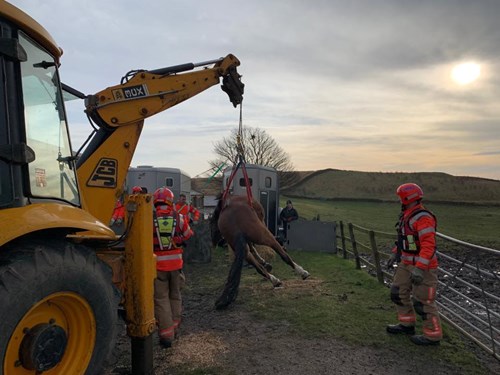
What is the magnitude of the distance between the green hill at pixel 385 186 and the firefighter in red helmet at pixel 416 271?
33260 mm

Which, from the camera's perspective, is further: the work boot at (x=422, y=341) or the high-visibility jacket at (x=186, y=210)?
the high-visibility jacket at (x=186, y=210)

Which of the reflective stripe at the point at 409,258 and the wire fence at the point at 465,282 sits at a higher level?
the reflective stripe at the point at 409,258

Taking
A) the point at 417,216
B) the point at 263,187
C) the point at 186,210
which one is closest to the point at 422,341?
the point at 417,216

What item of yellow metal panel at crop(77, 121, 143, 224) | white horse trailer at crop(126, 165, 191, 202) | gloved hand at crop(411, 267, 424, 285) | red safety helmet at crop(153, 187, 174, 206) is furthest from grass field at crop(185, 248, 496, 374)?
white horse trailer at crop(126, 165, 191, 202)

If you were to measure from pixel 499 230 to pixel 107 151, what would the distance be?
79.6 ft

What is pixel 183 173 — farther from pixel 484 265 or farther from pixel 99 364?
pixel 99 364

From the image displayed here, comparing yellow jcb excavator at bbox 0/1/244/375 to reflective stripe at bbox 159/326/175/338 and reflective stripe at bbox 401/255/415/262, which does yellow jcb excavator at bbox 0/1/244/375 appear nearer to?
reflective stripe at bbox 159/326/175/338

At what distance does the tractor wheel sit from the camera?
2.41m

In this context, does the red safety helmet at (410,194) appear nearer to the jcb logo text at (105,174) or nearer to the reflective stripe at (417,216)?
the reflective stripe at (417,216)

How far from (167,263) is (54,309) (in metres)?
2.44

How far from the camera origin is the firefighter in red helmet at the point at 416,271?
16.1ft

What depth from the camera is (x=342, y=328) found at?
5.53m

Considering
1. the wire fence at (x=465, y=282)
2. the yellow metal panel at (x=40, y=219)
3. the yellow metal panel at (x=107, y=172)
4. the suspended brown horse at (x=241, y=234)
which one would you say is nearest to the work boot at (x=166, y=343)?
the yellow metal panel at (x=107, y=172)

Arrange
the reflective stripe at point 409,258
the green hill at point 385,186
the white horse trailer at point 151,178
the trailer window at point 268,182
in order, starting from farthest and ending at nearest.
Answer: the green hill at point 385,186 → the white horse trailer at point 151,178 → the trailer window at point 268,182 → the reflective stripe at point 409,258
